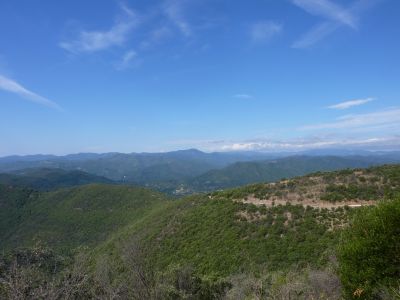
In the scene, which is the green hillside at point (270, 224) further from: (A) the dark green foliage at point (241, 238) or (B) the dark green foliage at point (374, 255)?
(B) the dark green foliage at point (374, 255)

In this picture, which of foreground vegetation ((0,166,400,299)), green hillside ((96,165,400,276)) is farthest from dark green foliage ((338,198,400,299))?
green hillside ((96,165,400,276))

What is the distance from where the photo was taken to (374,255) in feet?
43.7

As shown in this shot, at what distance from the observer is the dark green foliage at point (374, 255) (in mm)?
12961

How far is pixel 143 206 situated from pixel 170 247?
58.1m

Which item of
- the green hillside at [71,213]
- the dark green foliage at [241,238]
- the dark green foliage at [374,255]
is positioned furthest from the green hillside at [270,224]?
the green hillside at [71,213]

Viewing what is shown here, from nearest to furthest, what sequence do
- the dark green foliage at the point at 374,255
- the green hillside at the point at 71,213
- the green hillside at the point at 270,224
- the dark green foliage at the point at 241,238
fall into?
the dark green foliage at the point at 374,255 < the dark green foliage at the point at 241,238 < the green hillside at the point at 270,224 < the green hillside at the point at 71,213

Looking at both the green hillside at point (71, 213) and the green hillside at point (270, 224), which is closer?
the green hillside at point (270, 224)

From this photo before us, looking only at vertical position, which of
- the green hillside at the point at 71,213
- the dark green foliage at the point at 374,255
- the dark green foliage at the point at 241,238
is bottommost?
the green hillside at the point at 71,213

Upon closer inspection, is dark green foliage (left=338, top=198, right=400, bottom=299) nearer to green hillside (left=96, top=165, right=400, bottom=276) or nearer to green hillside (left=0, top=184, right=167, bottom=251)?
green hillside (left=96, top=165, right=400, bottom=276)

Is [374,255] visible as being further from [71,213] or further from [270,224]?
[71,213]

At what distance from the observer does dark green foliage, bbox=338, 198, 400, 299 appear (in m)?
13.0

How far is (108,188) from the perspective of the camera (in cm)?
13212

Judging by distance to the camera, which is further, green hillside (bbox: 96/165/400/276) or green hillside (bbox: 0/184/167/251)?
green hillside (bbox: 0/184/167/251)

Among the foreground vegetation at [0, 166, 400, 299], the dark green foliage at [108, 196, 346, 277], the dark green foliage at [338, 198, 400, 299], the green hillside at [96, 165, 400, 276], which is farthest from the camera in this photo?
the green hillside at [96, 165, 400, 276]
